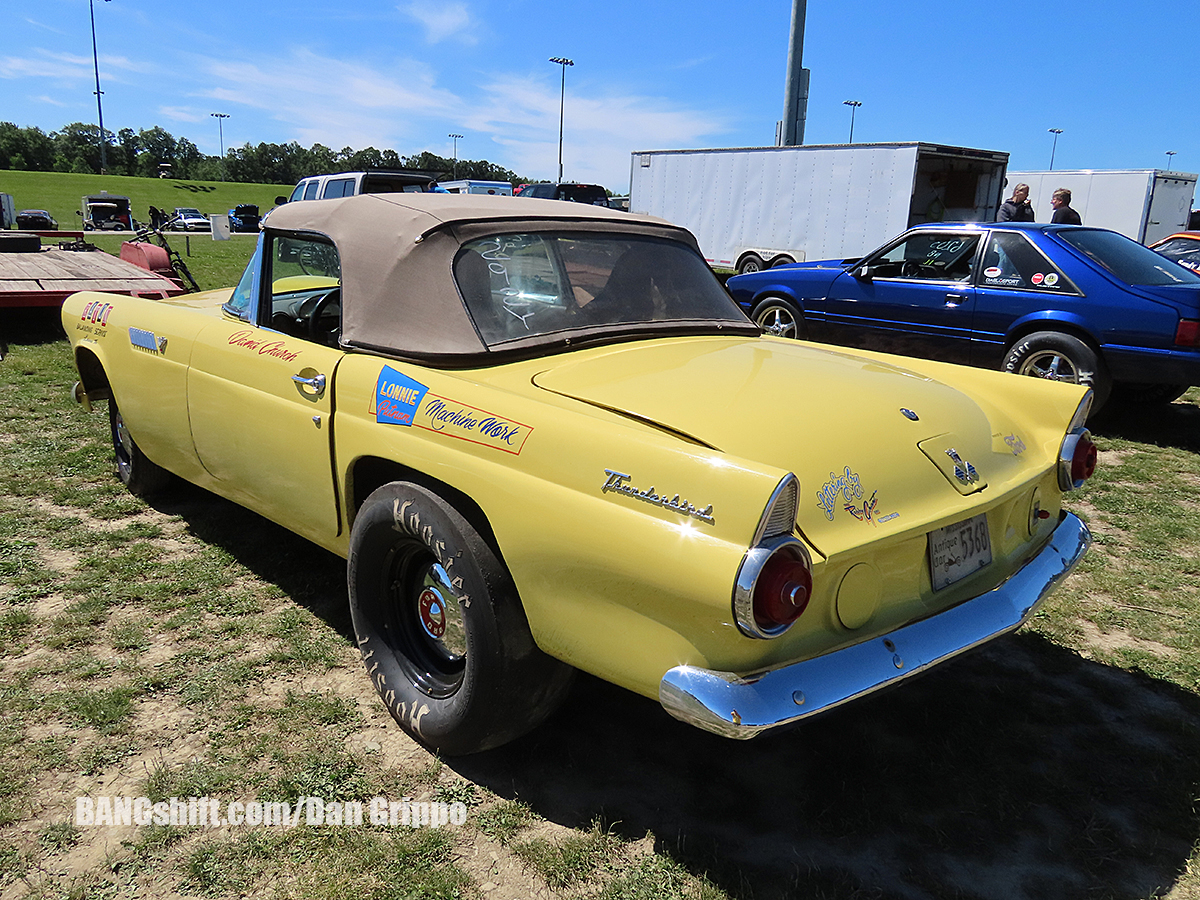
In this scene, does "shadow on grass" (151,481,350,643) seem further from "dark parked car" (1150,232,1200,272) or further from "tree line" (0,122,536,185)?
"tree line" (0,122,536,185)

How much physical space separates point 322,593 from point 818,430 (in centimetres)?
247

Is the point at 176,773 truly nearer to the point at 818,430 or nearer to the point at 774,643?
the point at 774,643

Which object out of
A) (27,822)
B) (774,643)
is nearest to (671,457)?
(774,643)

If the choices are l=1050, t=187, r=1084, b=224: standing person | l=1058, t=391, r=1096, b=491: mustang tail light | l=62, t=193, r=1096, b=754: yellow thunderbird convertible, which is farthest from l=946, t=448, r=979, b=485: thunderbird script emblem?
l=1050, t=187, r=1084, b=224: standing person

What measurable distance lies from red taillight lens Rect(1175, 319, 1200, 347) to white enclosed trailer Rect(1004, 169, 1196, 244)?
1429 cm

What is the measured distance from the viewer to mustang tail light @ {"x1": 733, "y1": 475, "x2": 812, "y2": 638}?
1.87 m

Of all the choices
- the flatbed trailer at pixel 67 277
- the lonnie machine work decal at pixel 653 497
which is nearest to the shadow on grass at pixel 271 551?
the lonnie machine work decal at pixel 653 497

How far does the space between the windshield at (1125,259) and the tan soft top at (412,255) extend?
16.9 feet

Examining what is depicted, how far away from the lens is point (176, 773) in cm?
262

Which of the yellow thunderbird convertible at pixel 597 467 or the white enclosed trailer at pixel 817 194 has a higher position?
the white enclosed trailer at pixel 817 194

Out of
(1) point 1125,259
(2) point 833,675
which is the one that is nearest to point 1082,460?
(2) point 833,675

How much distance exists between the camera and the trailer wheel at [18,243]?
11.3m

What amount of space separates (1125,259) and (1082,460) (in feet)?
16.3

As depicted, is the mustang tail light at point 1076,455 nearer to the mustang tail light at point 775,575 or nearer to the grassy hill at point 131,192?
the mustang tail light at point 775,575
